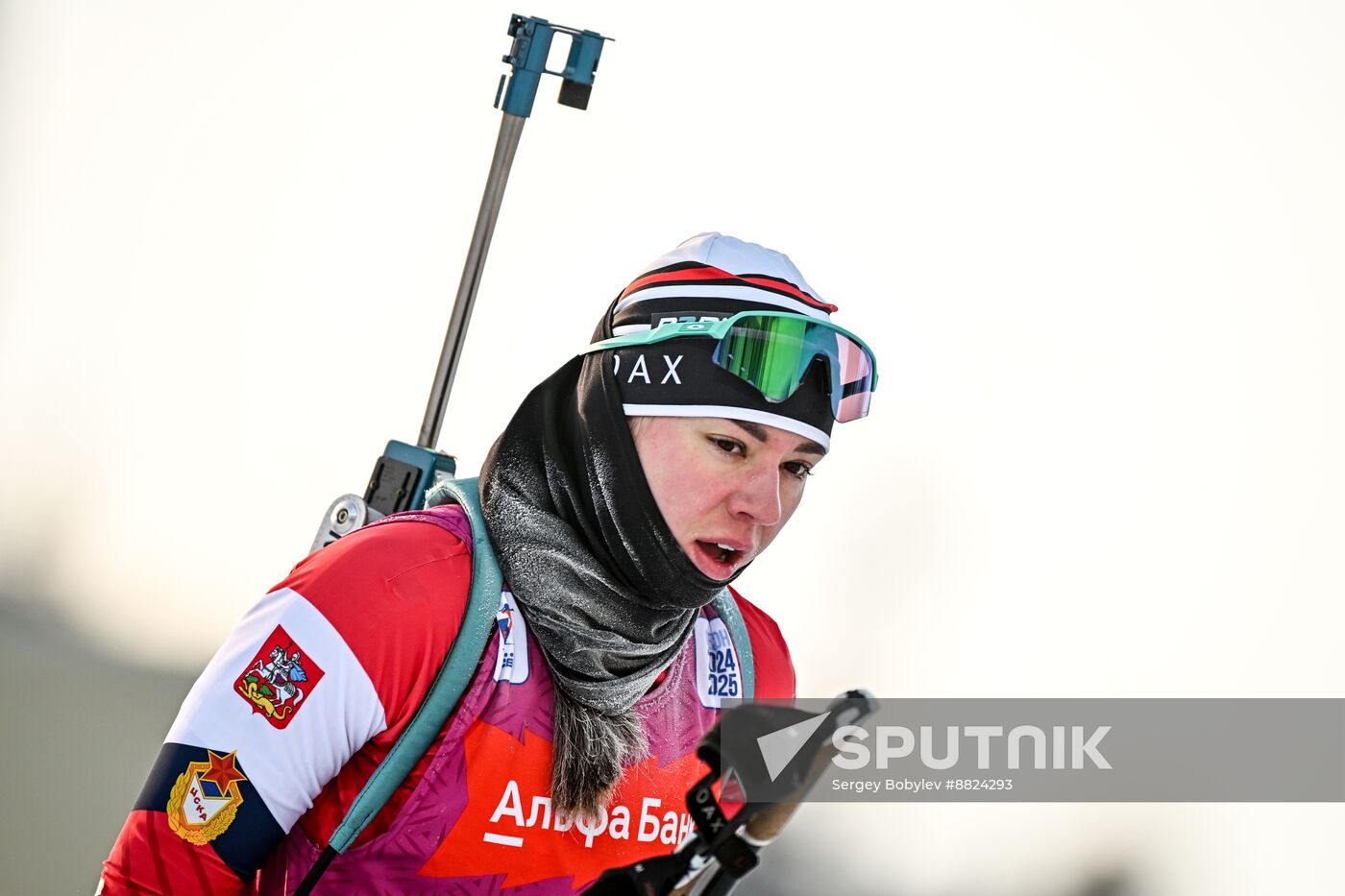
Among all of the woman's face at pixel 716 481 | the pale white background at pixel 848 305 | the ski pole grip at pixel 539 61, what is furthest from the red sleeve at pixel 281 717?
the pale white background at pixel 848 305

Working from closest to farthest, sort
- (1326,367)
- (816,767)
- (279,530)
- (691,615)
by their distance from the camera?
(816,767)
(691,615)
(1326,367)
(279,530)

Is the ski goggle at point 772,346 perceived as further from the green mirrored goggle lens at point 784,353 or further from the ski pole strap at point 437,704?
the ski pole strap at point 437,704

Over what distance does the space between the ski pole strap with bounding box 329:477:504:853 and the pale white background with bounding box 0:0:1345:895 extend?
114cm

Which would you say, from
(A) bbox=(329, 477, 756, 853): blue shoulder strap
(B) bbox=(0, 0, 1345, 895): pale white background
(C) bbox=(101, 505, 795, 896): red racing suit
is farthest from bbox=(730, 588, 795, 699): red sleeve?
(B) bbox=(0, 0, 1345, 895): pale white background

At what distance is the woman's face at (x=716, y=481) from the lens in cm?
111

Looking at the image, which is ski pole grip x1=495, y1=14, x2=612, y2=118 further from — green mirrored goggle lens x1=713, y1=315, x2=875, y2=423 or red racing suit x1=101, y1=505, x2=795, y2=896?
red racing suit x1=101, y1=505, x2=795, y2=896

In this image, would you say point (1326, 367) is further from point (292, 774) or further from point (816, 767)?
point (292, 774)

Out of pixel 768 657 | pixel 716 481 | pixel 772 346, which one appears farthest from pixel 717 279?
pixel 768 657

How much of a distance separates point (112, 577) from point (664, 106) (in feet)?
4.85

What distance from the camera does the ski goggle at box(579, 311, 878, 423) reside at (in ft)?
3.74

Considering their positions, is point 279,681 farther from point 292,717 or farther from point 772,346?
point 772,346

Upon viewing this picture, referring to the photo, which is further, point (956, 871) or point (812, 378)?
point (956, 871)

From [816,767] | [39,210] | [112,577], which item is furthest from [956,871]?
[39,210]

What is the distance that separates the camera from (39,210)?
2516 mm
